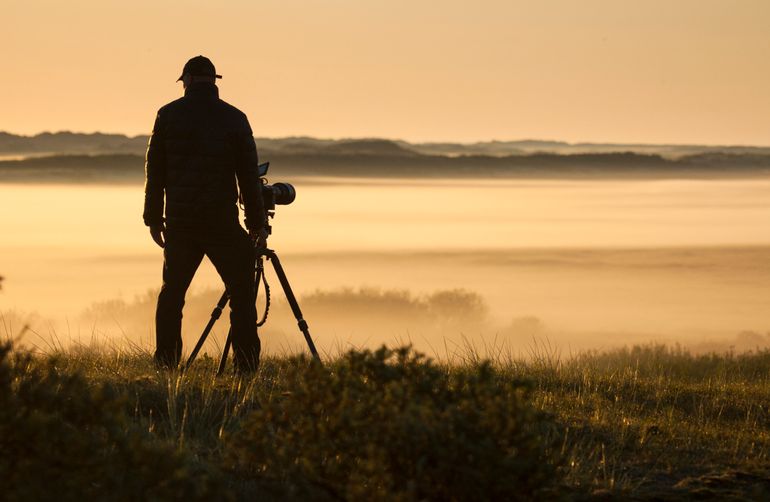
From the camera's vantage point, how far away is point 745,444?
300 inches

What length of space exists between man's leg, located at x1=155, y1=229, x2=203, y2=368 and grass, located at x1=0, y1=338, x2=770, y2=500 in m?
0.31

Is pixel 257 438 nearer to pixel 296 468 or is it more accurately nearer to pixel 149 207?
pixel 296 468

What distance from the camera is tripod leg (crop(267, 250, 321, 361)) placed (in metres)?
9.41

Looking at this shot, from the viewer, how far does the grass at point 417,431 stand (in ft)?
15.9

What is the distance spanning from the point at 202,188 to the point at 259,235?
681 millimetres

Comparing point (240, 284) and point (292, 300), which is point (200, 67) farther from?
point (292, 300)

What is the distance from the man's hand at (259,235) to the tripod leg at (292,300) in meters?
0.24

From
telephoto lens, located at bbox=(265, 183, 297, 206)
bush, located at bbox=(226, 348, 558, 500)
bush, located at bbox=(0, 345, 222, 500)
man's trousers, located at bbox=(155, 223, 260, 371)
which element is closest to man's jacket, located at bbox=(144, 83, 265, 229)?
man's trousers, located at bbox=(155, 223, 260, 371)

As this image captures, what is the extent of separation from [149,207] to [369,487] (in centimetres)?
447

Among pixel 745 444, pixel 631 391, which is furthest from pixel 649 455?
pixel 631 391

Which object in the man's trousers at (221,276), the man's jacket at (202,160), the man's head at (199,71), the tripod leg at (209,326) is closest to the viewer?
the man's jacket at (202,160)

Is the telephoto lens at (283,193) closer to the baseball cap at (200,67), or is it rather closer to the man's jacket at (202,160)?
the man's jacket at (202,160)

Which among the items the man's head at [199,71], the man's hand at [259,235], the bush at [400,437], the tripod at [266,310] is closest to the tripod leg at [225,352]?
the tripod at [266,310]

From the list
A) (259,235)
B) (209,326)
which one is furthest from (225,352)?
(259,235)
